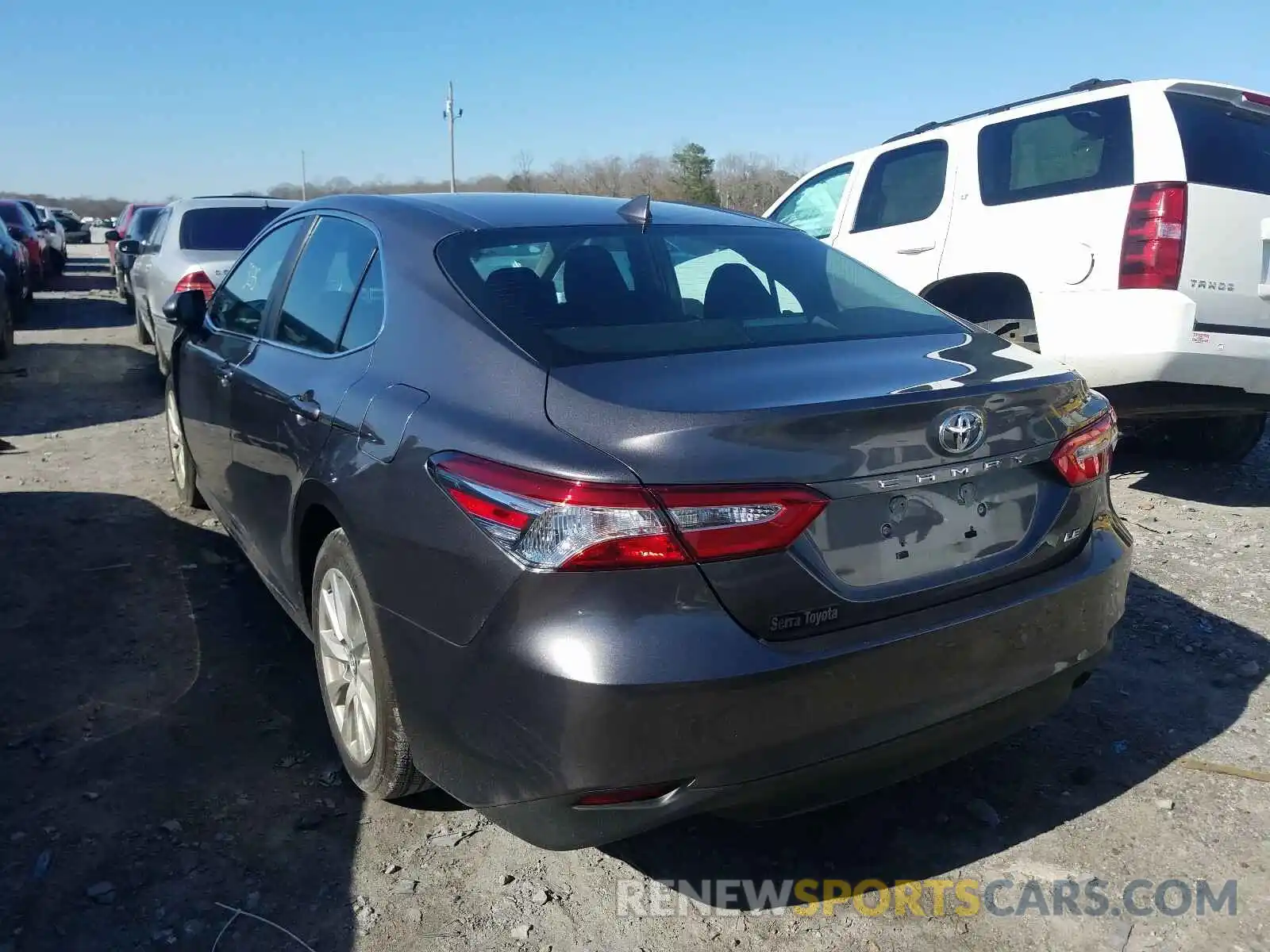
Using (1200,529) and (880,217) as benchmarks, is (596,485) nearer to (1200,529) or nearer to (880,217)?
(1200,529)

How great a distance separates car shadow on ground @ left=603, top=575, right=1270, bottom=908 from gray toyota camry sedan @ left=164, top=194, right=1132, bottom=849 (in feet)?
1.39

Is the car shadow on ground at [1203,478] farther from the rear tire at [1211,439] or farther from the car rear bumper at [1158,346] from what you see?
the car rear bumper at [1158,346]

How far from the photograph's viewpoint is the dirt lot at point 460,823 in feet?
7.89

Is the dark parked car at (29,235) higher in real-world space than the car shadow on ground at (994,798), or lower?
higher

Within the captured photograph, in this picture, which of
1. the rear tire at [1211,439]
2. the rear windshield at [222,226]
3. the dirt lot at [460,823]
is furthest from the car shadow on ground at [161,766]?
the rear tire at [1211,439]

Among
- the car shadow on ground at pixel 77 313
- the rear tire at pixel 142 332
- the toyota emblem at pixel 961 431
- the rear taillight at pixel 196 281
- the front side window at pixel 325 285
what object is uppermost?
the front side window at pixel 325 285

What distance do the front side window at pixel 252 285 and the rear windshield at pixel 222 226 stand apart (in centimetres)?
437

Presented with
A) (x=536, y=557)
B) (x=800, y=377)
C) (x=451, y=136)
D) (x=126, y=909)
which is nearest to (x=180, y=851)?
(x=126, y=909)

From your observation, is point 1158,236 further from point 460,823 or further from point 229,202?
point 229,202

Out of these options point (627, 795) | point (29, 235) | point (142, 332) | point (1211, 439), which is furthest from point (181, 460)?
point (29, 235)

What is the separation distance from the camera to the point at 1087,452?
2.54 metres

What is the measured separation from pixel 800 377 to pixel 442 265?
1050 millimetres

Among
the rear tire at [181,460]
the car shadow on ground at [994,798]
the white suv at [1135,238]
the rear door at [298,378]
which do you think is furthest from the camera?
the rear tire at [181,460]

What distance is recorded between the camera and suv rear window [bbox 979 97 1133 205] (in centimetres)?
502
